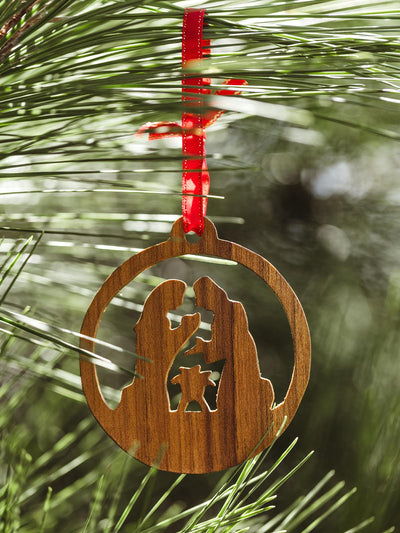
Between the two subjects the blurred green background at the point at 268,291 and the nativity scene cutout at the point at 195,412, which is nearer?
the nativity scene cutout at the point at 195,412

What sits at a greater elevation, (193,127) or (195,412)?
(193,127)

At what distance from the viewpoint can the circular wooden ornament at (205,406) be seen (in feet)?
1.16

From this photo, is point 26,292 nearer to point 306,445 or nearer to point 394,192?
point 306,445

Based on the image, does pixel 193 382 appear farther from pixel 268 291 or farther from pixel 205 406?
pixel 268 291

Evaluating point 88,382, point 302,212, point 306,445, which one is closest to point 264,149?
point 302,212

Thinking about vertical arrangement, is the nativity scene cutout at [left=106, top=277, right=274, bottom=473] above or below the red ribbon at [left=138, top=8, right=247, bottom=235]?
below

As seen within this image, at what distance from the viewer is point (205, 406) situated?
367 mm

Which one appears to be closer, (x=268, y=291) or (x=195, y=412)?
(x=195, y=412)

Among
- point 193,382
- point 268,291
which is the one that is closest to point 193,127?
point 193,382

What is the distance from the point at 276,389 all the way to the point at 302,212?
0.24 m

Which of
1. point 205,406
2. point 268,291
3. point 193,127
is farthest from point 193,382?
point 268,291

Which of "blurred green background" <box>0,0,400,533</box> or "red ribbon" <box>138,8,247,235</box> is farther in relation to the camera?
"blurred green background" <box>0,0,400,533</box>

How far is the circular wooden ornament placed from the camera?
1.16ft

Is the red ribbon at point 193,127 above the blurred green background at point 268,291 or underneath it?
above
